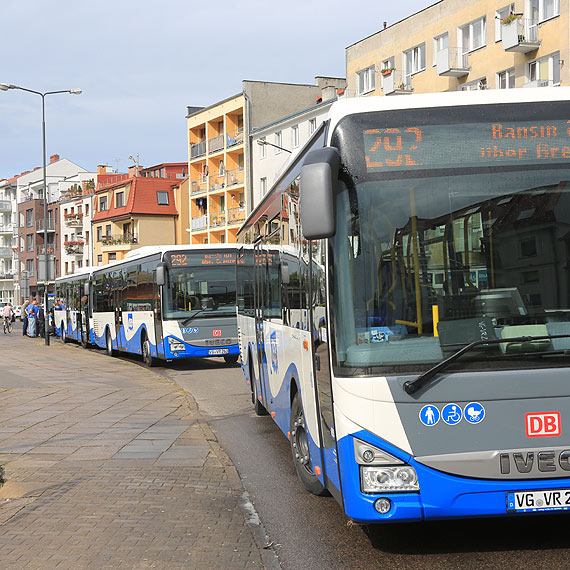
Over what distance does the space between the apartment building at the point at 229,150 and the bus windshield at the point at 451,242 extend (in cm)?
5891

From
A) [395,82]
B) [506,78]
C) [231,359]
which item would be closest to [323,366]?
[231,359]

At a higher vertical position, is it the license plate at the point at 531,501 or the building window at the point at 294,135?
the building window at the point at 294,135

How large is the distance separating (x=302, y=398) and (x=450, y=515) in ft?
7.14

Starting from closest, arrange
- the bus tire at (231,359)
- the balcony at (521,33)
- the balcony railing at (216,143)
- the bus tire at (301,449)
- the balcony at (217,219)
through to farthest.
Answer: the bus tire at (301,449) < the bus tire at (231,359) < the balcony at (521,33) < the balcony at (217,219) < the balcony railing at (216,143)

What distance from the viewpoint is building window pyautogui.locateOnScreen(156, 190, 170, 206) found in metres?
82.0

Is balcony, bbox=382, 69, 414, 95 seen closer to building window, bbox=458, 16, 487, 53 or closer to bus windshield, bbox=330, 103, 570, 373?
building window, bbox=458, 16, 487, 53

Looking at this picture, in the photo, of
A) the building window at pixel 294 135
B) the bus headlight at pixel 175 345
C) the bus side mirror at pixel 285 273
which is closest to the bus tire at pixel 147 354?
the bus headlight at pixel 175 345

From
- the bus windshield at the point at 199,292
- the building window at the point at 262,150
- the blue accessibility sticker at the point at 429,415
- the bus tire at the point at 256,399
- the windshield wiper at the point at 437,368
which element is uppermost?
the building window at the point at 262,150

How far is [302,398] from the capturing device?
714 centimetres

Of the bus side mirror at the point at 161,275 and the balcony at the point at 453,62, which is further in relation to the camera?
the balcony at the point at 453,62

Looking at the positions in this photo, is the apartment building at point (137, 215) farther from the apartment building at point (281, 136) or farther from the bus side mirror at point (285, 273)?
the bus side mirror at point (285, 273)

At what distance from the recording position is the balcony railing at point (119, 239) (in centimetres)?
8156

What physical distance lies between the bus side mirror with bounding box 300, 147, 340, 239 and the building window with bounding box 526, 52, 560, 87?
3337 centimetres

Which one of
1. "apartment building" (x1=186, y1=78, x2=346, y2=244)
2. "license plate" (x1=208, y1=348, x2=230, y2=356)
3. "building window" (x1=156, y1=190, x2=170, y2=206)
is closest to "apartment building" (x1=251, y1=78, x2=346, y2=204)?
"apartment building" (x1=186, y1=78, x2=346, y2=244)
